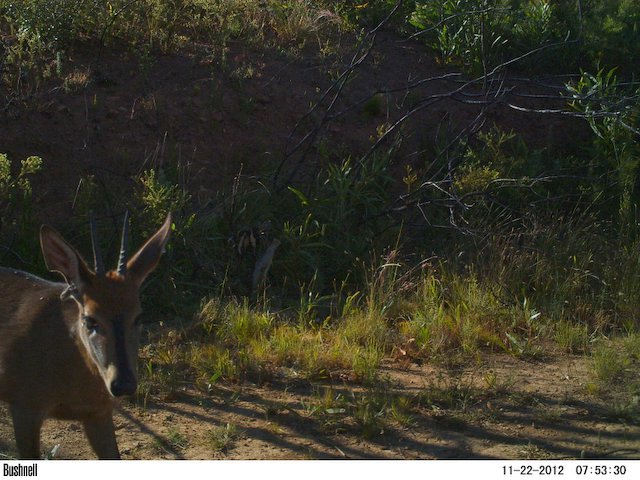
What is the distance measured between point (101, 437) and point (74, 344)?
0.56 m

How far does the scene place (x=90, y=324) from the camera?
5.34 metres

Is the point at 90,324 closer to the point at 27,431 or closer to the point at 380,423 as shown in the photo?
the point at 27,431

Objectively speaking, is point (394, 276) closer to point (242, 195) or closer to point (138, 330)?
point (242, 195)

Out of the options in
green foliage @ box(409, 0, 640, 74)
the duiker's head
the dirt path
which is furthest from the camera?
green foliage @ box(409, 0, 640, 74)

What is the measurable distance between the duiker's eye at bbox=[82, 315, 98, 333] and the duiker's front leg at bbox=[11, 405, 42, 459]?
555 mm

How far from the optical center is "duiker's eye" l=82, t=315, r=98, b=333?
5312 millimetres

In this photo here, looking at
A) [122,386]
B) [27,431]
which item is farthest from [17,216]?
[122,386]

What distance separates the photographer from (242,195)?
923 centimetres

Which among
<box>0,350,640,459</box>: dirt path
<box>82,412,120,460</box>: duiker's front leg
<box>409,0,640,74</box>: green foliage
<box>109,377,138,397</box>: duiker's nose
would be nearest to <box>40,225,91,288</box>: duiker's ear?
<box>109,377,138,397</box>: duiker's nose

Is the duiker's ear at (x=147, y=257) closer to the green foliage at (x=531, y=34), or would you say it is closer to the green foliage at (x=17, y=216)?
the green foliage at (x=17, y=216)

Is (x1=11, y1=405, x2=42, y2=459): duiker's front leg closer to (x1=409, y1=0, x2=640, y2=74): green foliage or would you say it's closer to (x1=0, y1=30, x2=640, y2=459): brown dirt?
(x1=0, y1=30, x2=640, y2=459): brown dirt

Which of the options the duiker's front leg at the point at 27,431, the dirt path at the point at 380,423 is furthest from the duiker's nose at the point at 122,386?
the dirt path at the point at 380,423

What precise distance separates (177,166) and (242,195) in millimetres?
690

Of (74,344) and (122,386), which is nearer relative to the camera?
(122,386)
